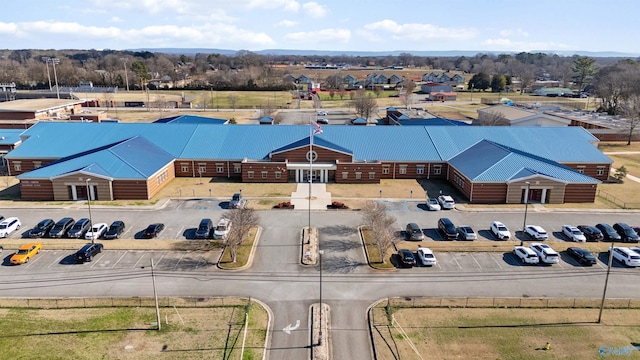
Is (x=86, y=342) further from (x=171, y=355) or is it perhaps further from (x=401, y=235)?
(x=401, y=235)

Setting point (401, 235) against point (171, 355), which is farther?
point (401, 235)

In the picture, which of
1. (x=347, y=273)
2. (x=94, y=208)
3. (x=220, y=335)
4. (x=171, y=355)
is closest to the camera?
(x=171, y=355)

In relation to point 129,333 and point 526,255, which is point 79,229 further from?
point 526,255

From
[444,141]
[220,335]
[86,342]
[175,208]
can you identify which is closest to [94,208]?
[175,208]

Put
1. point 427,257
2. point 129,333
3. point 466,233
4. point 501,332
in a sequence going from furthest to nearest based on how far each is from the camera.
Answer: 1. point 466,233
2. point 427,257
3. point 501,332
4. point 129,333

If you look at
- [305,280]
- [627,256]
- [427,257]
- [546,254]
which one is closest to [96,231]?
[305,280]

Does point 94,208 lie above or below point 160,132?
below

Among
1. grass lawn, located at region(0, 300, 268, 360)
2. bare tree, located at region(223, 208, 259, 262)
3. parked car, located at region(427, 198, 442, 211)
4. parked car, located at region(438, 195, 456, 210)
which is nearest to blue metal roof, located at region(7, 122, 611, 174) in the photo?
parked car, located at region(438, 195, 456, 210)
